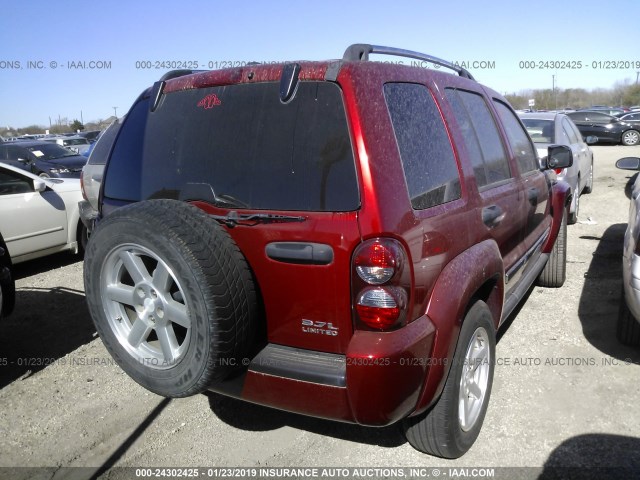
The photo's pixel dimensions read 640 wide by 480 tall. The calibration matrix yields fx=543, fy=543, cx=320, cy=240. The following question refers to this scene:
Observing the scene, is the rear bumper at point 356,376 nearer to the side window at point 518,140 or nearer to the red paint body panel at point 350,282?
the red paint body panel at point 350,282

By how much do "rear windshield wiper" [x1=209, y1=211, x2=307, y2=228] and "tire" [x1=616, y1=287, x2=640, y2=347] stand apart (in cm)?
274

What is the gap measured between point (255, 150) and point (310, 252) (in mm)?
562

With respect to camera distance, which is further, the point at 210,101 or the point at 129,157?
the point at 129,157

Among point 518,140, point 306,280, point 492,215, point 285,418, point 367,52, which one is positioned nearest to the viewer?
point 306,280

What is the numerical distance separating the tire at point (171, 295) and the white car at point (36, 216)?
420 centimetres

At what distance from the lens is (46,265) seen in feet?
23.4

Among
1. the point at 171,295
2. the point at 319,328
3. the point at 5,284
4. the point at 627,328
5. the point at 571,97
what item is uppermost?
the point at 571,97

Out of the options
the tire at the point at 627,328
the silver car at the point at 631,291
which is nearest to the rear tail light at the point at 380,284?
the silver car at the point at 631,291

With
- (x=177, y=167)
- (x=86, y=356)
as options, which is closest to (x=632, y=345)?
(x=177, y=167)

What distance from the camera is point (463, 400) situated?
2.72 metres

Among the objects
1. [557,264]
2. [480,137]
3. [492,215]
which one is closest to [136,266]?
[492,215]

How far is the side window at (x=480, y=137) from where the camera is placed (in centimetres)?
298

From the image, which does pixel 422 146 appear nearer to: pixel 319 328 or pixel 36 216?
pixel 319 328

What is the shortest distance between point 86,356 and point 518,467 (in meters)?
3.12
